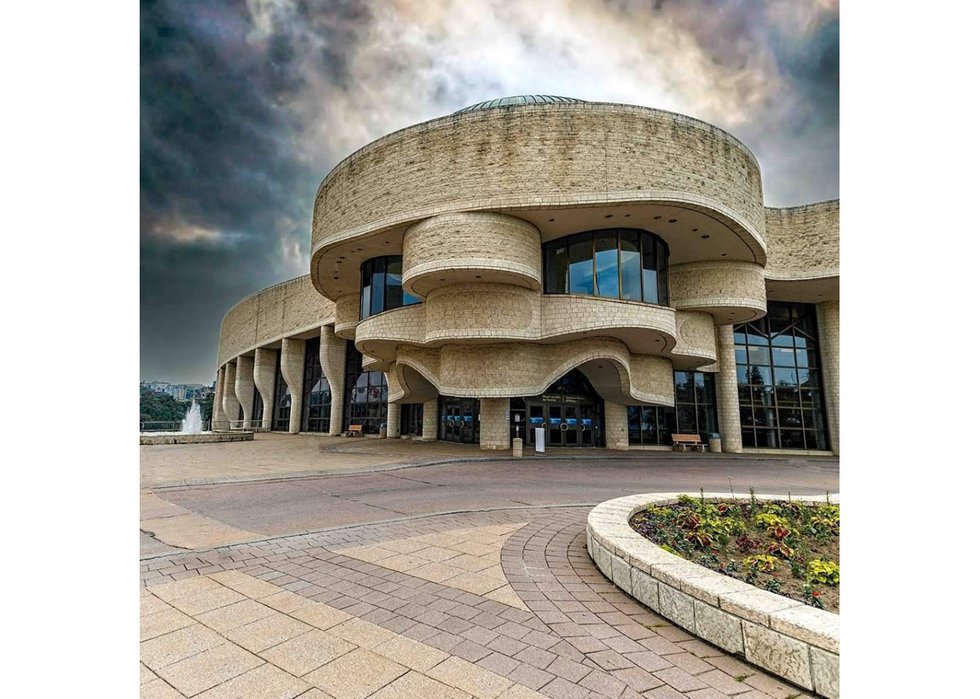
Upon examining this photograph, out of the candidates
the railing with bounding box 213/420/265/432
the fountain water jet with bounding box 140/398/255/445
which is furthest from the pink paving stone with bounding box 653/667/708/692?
the railing with bounding box 213/420/265/432

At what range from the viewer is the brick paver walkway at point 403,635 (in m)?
2.63

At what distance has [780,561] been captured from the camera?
4.41 meters

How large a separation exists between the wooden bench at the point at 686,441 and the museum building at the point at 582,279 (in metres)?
0.77

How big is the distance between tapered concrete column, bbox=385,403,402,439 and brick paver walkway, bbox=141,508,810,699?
25696mm

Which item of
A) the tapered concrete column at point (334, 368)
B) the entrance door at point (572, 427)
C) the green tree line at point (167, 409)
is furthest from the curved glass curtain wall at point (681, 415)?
the green tree line at point (167, 409)

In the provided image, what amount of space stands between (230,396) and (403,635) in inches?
2201

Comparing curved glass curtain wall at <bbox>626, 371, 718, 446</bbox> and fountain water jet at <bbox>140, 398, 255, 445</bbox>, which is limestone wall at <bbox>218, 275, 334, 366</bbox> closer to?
fountain water jet at <bbox>140, 398, 255, 445</bbox>

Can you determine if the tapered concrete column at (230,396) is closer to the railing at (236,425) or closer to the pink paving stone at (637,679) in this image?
the railing at (236,425)

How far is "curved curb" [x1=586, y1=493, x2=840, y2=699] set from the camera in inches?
103

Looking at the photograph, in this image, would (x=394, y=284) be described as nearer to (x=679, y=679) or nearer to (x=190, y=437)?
(x=190, y=437)

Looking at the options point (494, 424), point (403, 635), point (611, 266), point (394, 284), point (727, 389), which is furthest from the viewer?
point (727, 389)

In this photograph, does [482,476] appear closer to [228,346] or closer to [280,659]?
[280,659]

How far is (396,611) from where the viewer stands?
3613mm

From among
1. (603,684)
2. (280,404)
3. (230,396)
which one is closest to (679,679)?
(603,684)
